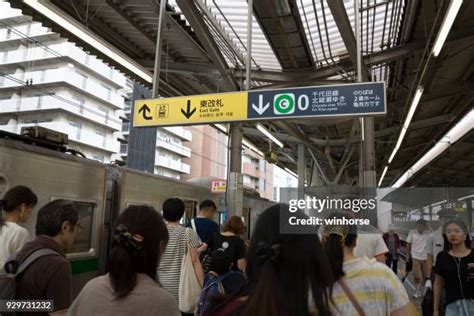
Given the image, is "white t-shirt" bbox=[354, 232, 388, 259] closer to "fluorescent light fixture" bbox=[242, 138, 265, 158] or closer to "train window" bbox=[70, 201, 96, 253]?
"train window" bbox=[70, 201, 96, 253]

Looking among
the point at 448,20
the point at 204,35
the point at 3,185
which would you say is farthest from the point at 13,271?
the point at 204,35

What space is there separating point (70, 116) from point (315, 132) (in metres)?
29.6

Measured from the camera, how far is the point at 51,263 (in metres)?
2.03

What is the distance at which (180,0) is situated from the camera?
209 inches

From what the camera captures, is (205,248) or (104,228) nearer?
(205,248)

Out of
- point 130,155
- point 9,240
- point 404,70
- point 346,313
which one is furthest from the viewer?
point 130,155

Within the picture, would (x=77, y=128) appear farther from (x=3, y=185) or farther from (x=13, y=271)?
(x=13, y=271)

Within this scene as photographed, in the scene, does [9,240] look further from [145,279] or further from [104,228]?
[104,228]

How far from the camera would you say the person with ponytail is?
9.57 ft

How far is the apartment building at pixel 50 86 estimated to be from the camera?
35781 mm

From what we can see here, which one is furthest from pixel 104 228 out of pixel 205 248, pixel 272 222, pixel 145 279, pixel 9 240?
pixel 272 222

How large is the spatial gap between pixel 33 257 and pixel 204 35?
4780mm

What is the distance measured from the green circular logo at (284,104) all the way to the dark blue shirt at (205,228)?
5.19ft

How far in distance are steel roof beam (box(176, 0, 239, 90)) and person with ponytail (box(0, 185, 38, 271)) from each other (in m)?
3.32
